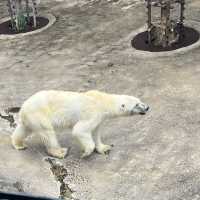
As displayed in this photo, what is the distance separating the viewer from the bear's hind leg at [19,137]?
6531mm

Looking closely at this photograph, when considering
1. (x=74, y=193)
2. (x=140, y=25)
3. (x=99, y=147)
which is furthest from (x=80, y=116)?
(x=140, y=25)

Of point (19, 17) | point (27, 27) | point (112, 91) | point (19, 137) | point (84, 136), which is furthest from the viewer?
point (27, 27)

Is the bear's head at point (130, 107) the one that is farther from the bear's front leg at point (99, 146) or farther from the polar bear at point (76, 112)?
the bear's front leg at point (99, 146)

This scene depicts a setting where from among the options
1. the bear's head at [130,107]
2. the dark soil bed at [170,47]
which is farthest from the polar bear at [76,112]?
the dark soil bed at [170,47]

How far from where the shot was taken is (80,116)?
6.17 metres

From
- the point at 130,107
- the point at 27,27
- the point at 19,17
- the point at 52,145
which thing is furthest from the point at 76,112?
the point at 27,27

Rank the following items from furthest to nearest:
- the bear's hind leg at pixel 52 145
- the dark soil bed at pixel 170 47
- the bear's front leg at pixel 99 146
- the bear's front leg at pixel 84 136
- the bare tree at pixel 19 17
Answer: the bare tree at pixel 19 17 < the dark soil bed at pixel 170 47 < the bear's front leg at pixel 99 146 < the bear's hind leg at pixel 52 145 < the bear's front leg at pixel 84 136

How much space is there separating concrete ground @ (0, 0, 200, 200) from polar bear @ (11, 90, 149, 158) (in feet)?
1.41

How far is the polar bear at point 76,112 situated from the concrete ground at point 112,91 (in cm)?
43

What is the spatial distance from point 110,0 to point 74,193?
8.02 m

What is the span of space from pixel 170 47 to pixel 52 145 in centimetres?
406

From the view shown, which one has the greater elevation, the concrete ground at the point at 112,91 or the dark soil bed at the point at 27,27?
the concrete ground at the point at 112,91

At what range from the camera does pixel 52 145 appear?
639 centimetres

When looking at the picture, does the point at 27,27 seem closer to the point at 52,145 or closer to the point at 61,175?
Answer: the point at 52,145
